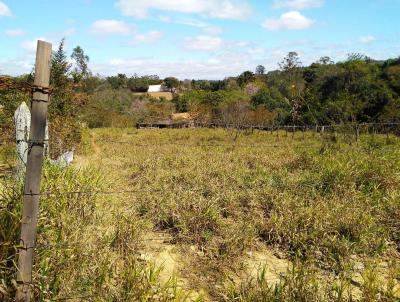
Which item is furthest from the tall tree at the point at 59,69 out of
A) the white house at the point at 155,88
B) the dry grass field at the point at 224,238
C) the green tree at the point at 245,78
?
the white house at the point at 155,88

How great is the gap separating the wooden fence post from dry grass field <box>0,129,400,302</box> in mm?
221

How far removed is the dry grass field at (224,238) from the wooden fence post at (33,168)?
22cm

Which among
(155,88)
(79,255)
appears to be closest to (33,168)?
(79,255)

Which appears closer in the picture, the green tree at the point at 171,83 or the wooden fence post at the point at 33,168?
the wooden fence post at the point at 33,168

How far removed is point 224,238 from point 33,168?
8.72 feet

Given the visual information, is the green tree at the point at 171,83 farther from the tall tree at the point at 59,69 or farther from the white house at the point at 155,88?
the tall tree at the point at 59,69

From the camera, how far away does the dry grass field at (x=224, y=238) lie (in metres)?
3.18

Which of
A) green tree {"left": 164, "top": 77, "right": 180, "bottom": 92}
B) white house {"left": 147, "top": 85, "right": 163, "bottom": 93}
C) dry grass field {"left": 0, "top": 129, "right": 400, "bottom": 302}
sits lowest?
dry grass field {"left": 0, "top": 129, "right": 400, "bottom": 302}

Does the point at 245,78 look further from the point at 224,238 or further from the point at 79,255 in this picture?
the point at 79,255

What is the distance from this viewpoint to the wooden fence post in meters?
2.47

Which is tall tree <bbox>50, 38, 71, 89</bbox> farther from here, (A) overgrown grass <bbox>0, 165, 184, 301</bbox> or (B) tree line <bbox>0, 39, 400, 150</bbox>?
(A) overgrown grass <bbox>0, 165, 184, 301</bbox>

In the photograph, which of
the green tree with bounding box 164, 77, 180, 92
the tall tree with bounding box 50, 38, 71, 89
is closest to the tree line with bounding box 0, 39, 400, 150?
the tall tree with bounding box 50, 38, 71, 89

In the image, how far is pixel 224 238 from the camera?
454 cm

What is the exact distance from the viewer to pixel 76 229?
3775 millimetres
